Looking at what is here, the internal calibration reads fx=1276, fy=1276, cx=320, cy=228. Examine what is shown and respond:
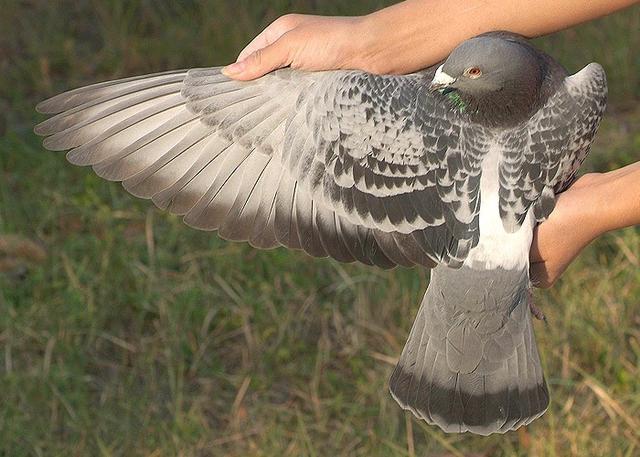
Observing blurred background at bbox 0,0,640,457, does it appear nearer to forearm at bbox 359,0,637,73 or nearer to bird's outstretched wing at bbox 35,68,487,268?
bird's outstretched wing at bbox 35,68,487,268

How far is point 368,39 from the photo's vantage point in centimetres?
329

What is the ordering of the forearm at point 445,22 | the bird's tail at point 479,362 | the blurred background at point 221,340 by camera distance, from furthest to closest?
the blurred background at point 221,340 < the forearm at point 445,22 < the bird's tail at point 479,362

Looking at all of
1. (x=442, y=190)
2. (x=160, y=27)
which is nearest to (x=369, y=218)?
(x=442, y=190)

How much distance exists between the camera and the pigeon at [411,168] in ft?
Result: 9.82

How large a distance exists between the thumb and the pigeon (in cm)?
3

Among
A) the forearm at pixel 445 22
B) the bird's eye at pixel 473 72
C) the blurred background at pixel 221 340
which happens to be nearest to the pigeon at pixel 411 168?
the bird's eye at pixel 473 72

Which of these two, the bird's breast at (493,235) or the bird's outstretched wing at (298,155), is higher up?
the bird's outstretched wing at (298,155)

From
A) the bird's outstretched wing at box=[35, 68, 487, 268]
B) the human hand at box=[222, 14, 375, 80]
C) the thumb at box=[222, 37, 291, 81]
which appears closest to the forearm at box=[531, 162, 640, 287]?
the bird's outstretched wing at box=[35, 68, 487, 268]

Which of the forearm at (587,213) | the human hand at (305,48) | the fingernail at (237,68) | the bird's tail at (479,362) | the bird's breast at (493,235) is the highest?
the fingernail at (237,68)

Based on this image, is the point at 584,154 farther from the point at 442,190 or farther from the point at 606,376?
the point at 606,376

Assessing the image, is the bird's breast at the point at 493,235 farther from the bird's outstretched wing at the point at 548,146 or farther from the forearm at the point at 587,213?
the forearm at the point at 587,213

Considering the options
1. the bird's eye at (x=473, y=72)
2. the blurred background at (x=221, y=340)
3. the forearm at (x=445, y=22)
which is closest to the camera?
the bird's eye at (x=473, y=72)

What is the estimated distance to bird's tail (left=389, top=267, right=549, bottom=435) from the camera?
3.08m

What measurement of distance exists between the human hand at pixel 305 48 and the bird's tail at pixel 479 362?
0.60m
